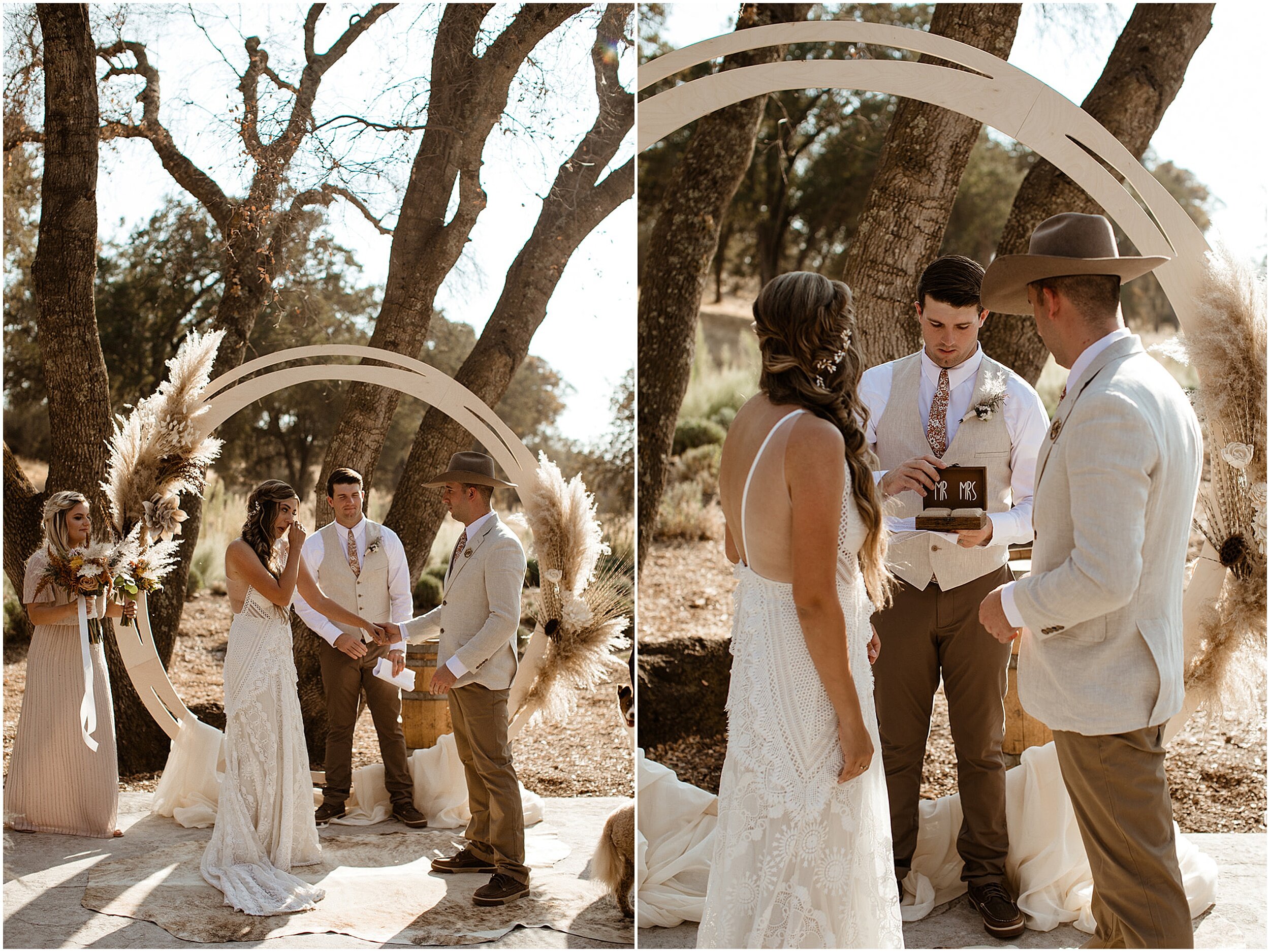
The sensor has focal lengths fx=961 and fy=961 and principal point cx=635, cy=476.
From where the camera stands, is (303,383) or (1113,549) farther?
(303,383)

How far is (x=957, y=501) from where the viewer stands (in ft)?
10.0

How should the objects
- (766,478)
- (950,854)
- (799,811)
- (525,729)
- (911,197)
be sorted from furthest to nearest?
(911,197)
(525,729)
(950,854)
(799,811)
(766,478)

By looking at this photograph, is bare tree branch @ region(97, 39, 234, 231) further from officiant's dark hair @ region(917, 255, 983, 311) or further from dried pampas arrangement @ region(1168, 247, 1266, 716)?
dried pampas arrangement @ region(1168, 247, 1266, 716)

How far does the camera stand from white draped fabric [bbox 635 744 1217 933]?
3.45 meters

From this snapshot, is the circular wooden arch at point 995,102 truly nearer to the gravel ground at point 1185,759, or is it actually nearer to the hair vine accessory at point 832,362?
the hair vine accessory at point 832,362

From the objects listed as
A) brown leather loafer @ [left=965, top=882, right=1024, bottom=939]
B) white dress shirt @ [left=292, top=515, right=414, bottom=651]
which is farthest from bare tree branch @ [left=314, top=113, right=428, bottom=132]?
brown leather loafer @ [left=965, top=882, right=1024, bottom=939]

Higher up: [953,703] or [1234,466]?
[1234,466]

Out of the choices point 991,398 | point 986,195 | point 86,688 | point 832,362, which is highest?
point 986,195

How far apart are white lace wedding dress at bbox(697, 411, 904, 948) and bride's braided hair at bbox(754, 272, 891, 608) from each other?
0.33 feet

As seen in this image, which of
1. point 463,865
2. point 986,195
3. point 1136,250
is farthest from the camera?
point 986,195

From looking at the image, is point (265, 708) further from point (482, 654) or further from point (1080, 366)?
point (1080, 366)

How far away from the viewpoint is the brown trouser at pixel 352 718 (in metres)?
4.28

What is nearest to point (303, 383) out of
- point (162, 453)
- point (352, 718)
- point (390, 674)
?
point (162, 453)

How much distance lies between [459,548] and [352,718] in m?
0.99
